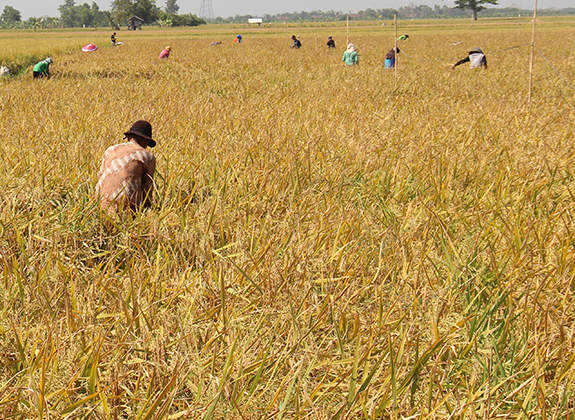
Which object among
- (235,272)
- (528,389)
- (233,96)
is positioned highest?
A: (233,96)

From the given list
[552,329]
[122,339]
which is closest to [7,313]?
[122,339]

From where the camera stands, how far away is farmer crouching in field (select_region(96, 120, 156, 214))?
3490mm

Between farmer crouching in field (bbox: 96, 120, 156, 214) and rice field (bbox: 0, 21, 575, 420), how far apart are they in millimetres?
151

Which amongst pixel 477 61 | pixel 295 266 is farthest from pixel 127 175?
pixel 477 61

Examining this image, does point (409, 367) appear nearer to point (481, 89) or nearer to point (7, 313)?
point (7, 313)

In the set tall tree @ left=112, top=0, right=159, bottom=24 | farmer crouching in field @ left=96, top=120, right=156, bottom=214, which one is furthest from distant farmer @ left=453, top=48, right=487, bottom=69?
tall tree @ left=112, top=0, right=159, bottom=24

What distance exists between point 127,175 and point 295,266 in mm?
1753

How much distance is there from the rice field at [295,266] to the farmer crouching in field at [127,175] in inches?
5.9

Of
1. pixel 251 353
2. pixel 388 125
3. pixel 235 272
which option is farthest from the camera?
pixel 388 125

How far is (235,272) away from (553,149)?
158 inches

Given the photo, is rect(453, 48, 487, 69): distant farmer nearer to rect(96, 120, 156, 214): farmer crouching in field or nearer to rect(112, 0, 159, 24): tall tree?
rect(96, 120, 156, 214): farmer crouching in field

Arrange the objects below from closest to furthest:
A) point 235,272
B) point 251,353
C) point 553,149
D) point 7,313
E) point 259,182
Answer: point 251,353 < point 7,313 < point 235,272 < point 259,182 < point 553,149

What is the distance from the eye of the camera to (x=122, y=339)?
5.80 feet

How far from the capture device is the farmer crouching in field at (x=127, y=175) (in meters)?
3.49
